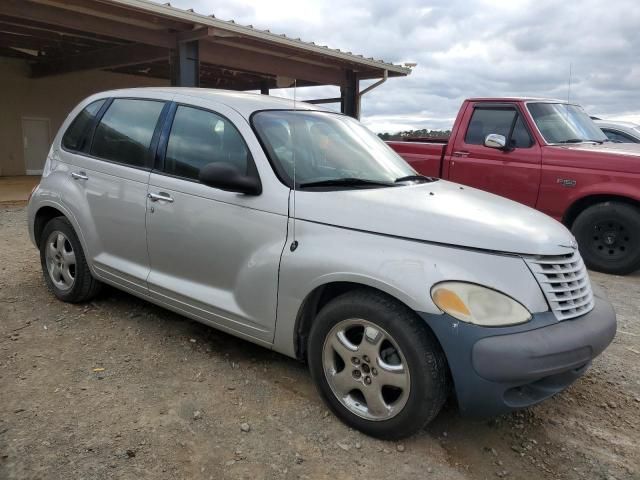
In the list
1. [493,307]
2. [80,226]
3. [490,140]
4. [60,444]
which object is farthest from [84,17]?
[493,307]

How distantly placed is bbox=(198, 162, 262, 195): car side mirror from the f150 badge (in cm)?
465

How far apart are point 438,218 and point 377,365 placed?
0.80 m

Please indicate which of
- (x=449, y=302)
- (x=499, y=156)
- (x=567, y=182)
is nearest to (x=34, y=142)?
(x=499, y=156)

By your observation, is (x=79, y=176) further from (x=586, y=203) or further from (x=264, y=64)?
(x=264, y=64)

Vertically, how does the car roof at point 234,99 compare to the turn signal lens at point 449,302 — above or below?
above

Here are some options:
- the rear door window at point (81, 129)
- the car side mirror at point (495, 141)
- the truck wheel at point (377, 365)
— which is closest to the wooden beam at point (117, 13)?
the rear door window at point (81, 129)

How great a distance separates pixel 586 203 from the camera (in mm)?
6473

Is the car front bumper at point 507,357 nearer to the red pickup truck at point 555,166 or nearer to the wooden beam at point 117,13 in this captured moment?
the red pickup truck at point 555,166

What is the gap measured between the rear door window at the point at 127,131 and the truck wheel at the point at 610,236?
5054mm

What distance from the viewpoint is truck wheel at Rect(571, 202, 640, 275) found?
616 cm

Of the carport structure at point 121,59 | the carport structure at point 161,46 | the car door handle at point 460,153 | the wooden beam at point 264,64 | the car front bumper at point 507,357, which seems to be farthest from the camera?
the wooden beam at point 264,64

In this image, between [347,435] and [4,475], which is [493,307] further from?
[4,475]

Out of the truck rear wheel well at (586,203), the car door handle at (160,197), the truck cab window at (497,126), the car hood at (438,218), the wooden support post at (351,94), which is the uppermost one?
the wooden support post at (351,94)

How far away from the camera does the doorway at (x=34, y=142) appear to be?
1558 cm
